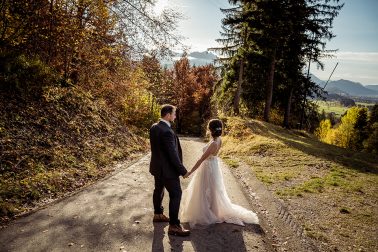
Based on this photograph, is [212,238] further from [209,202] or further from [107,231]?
[107,231]

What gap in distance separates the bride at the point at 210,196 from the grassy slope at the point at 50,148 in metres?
3.47

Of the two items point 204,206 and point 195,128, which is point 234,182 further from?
point 195,128

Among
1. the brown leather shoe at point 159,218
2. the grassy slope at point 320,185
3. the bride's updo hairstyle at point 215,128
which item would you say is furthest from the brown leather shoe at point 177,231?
the grassy slope at point 320,185

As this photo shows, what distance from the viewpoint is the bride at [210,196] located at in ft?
22.2

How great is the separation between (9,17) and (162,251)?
931cm

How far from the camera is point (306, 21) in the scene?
88.8 feet

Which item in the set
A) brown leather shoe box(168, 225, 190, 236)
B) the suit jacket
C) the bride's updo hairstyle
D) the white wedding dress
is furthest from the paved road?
the bride's updo hairstyle

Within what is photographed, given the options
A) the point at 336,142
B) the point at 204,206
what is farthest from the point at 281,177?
the point at 336,142

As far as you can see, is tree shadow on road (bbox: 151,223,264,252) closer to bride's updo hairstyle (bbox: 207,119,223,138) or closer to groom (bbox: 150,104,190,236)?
groom (bbox: 150,104,190,236)

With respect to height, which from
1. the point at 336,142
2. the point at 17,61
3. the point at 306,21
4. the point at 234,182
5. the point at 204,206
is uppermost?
the point at 306,21

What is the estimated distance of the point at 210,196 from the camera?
6.93 meters

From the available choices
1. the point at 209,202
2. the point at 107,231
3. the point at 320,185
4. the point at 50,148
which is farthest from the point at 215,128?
the point at 320,185

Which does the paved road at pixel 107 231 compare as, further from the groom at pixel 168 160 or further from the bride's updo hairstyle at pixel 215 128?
the bride's updo hairstyle at pixel 215 128

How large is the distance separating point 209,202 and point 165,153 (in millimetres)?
1853
